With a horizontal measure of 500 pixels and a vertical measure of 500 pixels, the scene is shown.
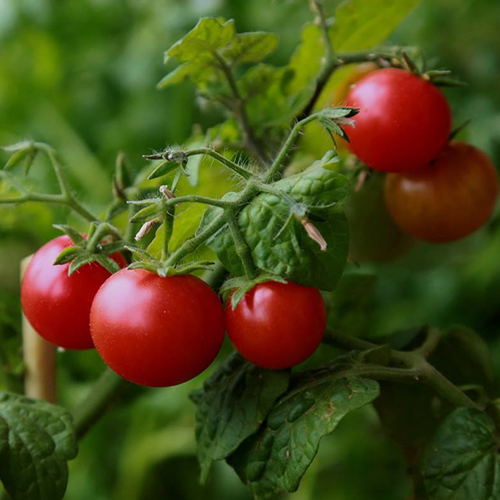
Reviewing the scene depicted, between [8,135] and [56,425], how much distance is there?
133 centimetres

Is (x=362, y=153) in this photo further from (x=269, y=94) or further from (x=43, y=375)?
(x=43, y=375)

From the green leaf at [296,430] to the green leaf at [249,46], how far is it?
0.38 m

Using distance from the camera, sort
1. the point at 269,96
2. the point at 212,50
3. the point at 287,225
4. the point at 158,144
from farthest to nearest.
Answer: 1. the point at 158,144
2. the point at 269,96
3. the point at 212,50
4. the point at 287,225

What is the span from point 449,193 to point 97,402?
47 centimetres

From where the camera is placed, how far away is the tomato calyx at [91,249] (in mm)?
674

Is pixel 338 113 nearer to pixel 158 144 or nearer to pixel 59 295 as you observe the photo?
pixel 59 295

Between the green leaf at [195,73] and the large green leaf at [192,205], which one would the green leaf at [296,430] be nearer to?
the large green leaf at [192,205]

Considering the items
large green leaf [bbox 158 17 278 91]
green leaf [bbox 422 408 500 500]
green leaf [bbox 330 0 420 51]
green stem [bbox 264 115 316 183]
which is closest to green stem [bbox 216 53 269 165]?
large green leaf [bbox 158 17 278 91]

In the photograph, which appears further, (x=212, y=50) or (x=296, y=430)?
(x=212, y=50)

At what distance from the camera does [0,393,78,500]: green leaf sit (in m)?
0.69

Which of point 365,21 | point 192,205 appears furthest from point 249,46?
point 192,205

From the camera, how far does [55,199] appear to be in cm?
75

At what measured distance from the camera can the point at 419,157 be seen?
2.62ft

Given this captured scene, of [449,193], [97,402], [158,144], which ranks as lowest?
[158,144]
